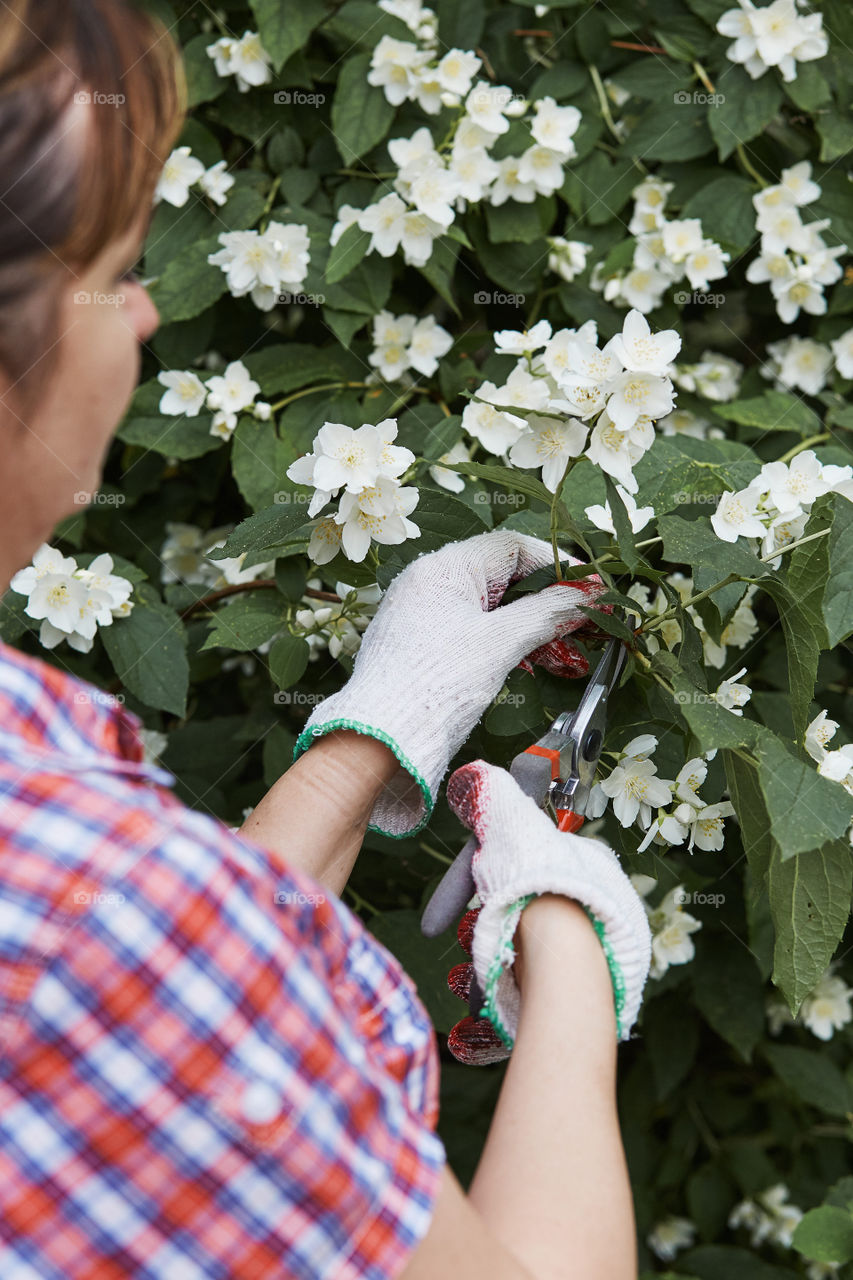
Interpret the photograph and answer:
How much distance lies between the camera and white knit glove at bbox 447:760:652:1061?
0.98 m

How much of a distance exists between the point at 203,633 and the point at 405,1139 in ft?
4.59

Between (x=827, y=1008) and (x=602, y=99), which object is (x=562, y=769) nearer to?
(x=827, y=1008)

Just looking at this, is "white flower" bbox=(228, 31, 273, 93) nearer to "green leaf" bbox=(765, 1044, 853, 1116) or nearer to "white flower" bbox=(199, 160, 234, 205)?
"white flower" bbox=(199, 160, 234, 205)

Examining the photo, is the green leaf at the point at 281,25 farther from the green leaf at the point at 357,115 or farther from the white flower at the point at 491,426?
the white flower at the point at 491,426

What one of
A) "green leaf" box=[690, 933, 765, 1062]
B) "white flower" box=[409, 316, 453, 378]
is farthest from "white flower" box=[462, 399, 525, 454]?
"green leaf" box=[690, 933, 765, 1062]

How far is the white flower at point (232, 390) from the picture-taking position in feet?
6.48

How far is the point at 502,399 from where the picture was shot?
1.63 m

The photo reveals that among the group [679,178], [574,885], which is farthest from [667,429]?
[574,885]

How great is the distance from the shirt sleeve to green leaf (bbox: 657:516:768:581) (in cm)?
69

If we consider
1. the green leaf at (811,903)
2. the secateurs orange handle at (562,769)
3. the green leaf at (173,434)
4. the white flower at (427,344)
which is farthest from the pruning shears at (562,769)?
the green leaf at (173,434)

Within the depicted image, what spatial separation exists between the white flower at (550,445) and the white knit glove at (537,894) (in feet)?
1.34

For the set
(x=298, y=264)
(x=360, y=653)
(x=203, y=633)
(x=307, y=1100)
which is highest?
(x=307, y=1100)

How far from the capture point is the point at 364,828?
4.31ft

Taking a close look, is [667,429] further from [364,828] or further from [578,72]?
[364,828]
